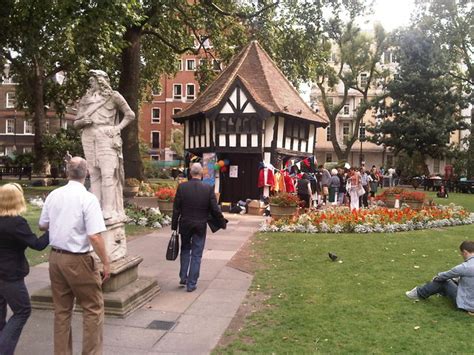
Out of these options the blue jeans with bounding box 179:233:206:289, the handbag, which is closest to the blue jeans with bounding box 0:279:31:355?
the handbag

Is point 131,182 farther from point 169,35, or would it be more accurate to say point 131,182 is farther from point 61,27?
point 169,35

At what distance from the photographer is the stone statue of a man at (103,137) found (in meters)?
6.99

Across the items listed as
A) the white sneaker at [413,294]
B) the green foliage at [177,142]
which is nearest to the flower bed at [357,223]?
the white sneaker at [413,294]

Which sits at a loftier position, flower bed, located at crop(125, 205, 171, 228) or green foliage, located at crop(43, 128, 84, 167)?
green foliage, located at crop(43, 128, 84, 167)

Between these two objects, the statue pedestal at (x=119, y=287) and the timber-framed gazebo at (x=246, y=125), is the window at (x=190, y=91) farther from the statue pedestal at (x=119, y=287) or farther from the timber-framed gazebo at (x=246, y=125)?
the statue pedestal at (x=119, y=287)

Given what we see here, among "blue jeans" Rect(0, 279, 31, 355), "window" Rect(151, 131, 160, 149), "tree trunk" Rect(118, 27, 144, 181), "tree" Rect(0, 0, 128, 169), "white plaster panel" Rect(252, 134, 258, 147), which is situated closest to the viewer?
"blue jeans" Rect(0, 279, 31, 355)

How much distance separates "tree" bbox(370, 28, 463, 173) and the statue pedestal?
1367 inches

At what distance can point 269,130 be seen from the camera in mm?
20562

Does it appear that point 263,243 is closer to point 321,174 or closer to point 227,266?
point 227,266

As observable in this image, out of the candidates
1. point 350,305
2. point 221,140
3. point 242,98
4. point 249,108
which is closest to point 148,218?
point 221,140

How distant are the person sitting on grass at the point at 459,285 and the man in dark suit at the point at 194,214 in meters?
3.27

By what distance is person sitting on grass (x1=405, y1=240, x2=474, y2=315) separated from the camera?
6496 mm

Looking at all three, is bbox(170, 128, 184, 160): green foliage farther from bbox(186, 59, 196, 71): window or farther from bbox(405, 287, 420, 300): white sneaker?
bbox(405, 287, 420, 300): white sneaker

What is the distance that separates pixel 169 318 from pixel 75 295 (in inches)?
81.1
